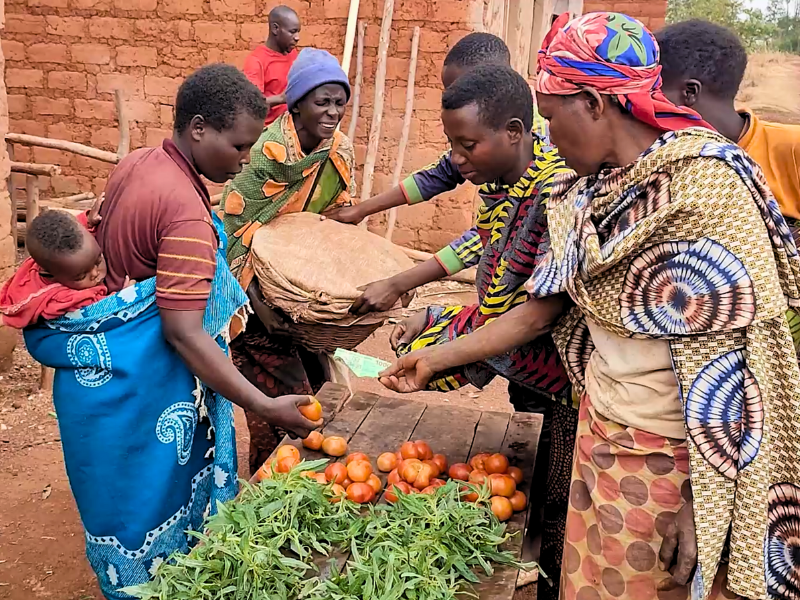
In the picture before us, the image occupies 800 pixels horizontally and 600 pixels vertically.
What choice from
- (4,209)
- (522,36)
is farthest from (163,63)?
(522,36)

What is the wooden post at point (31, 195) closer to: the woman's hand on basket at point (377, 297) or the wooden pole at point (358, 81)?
the wooden pole at point (358, 81)

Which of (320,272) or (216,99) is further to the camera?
(320,272)

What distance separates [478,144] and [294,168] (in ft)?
3.80

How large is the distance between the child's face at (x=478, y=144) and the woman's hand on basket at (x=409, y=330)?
60 centimetres

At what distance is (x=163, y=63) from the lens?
7754 mm

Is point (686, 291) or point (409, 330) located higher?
point (686, 291)

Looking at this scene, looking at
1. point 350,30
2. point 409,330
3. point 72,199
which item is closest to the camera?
point 409,330

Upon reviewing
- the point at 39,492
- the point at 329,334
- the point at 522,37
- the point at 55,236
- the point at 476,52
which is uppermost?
the point at 476,52

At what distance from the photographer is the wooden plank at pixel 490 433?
262cm

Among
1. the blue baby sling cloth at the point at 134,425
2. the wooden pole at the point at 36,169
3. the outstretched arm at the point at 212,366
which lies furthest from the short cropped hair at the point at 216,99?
the wooden pole at the point at 36,169

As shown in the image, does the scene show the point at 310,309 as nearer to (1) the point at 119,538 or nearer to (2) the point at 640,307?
(1) the point at 119,538

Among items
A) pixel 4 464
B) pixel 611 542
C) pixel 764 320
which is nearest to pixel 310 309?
pixel 611 542

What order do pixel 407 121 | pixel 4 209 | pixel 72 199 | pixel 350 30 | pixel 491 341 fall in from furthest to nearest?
pixel 407 121, pixel 350 30, pixel 72 199, pixel 4 209, pixel 491 341

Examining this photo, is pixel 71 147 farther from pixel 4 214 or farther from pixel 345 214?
pixel 345 214
